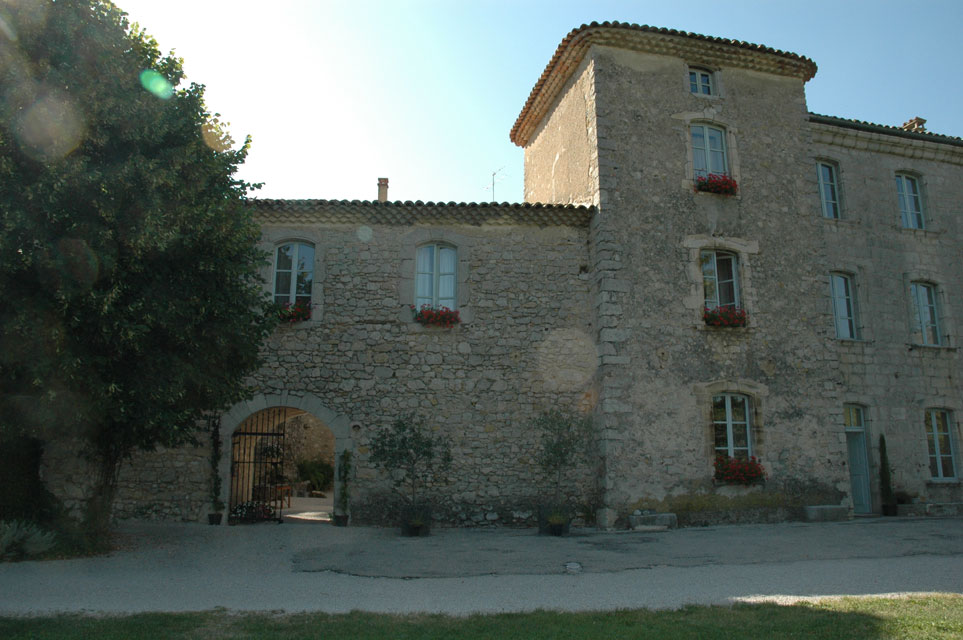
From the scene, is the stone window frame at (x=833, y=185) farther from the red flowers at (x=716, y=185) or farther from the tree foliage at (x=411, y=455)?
the tree foliage at (x=411, y=455)

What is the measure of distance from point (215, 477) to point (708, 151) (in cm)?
1023

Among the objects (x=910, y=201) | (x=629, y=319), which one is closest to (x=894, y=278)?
(x=910, y=201)

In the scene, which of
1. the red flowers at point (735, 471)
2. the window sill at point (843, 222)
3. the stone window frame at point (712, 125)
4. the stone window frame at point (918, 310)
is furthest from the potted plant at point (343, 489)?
the stone window frame at point (918, 310)

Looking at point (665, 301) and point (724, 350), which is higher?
point (665, 301)

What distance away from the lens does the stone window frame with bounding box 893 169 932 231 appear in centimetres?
1446

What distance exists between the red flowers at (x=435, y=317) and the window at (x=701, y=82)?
20.6 ft

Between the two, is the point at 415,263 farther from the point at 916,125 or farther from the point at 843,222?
the point at 916,125

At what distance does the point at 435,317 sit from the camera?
11297 mm

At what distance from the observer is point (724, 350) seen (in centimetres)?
1161

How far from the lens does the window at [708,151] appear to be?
1244cm

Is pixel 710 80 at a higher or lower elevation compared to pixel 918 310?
higher

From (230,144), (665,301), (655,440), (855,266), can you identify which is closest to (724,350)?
(665,301)

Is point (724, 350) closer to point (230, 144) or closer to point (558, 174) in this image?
point (558, 174)

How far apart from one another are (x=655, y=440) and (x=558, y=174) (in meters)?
5.87
